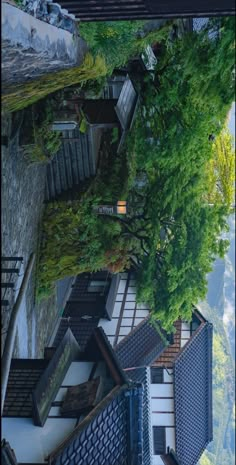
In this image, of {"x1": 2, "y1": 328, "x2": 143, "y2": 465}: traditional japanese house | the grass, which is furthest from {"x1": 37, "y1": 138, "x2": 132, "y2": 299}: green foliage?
the grass

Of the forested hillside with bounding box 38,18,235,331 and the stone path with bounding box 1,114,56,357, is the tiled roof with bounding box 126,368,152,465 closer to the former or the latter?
the forested hillside with bounding box 38,18,235,331

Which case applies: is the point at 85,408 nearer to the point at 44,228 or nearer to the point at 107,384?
the point at 107,384

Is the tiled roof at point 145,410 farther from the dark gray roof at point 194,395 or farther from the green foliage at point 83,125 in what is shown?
the green foliage at point 83,125

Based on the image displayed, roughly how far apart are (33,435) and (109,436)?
80.4 inches

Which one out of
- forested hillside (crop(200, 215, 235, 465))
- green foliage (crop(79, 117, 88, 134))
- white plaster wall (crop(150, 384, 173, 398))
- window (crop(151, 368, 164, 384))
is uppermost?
green foliage (crop(79, 117, 88, 134))

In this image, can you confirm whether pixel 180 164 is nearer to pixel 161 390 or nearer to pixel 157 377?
pixel 157 377

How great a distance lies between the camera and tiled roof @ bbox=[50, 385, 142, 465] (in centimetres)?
1586

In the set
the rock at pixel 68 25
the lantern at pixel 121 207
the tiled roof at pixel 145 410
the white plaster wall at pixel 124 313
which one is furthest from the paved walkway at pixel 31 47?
the white plaster wall at pixel 124 313

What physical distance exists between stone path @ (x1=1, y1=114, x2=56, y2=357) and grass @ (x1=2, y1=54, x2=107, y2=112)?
101 cm

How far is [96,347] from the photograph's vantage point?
20.0 meters

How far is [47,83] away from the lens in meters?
13.7

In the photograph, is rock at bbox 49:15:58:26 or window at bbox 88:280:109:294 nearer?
rock at bbox 49:15:58:26

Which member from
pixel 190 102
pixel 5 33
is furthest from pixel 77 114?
pixel 5 33

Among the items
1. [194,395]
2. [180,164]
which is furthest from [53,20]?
[194,395]
